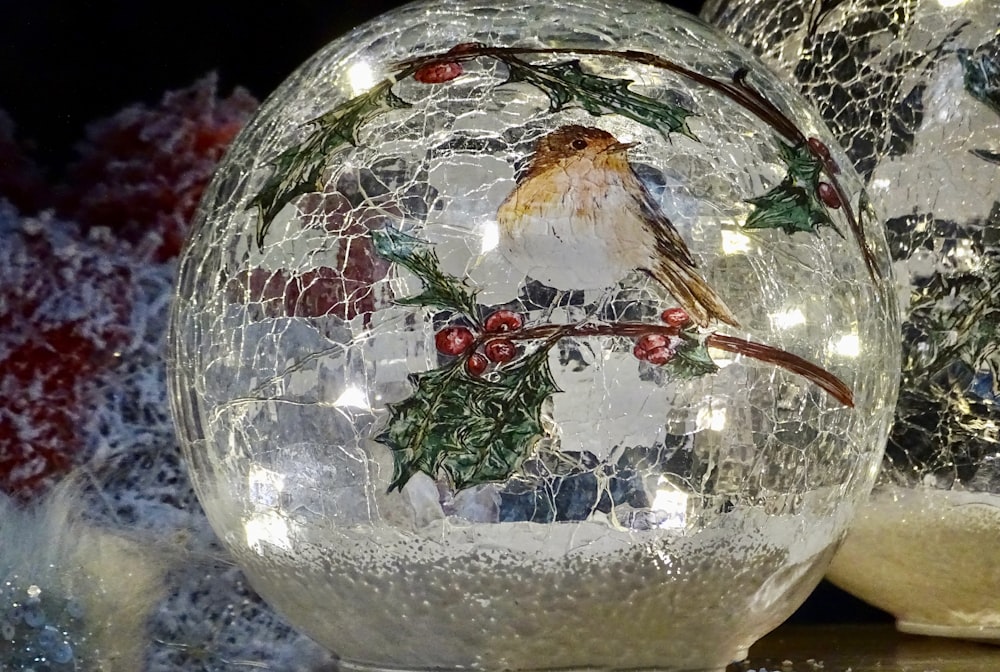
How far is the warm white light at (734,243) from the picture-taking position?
0.58 metres

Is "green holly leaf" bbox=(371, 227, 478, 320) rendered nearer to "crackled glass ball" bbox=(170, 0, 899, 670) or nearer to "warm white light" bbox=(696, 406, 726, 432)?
"crackled glass ball" bbox=(170, 0, 899, 670)

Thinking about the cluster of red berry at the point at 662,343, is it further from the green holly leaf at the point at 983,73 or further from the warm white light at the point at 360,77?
the green holly leaf at the point at 983,73

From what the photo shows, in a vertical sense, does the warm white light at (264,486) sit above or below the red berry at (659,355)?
below

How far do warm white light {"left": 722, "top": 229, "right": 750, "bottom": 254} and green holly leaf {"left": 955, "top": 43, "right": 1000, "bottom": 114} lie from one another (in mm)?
284

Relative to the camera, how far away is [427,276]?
56 cm

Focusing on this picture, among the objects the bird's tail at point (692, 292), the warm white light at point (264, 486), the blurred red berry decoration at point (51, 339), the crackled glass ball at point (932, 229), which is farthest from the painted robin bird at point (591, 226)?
the blurred red berry decoration at point (51, 339)

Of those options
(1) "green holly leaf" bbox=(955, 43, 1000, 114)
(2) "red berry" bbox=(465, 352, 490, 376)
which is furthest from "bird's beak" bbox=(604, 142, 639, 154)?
(1) "green holly leaf" bbox=(955, 43, 1000, 114)

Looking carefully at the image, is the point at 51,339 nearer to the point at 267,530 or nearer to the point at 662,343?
the point at 267,530

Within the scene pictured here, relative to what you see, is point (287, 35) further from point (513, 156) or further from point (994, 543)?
point (994, 543)

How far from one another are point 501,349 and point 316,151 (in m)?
0.13

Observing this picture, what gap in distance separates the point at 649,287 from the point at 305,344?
5.6 inches

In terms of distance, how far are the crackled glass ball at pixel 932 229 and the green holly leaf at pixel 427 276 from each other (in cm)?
34

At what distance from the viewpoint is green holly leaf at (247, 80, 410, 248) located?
0.60 metres

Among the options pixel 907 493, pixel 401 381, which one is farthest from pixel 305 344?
pixel 907 493
